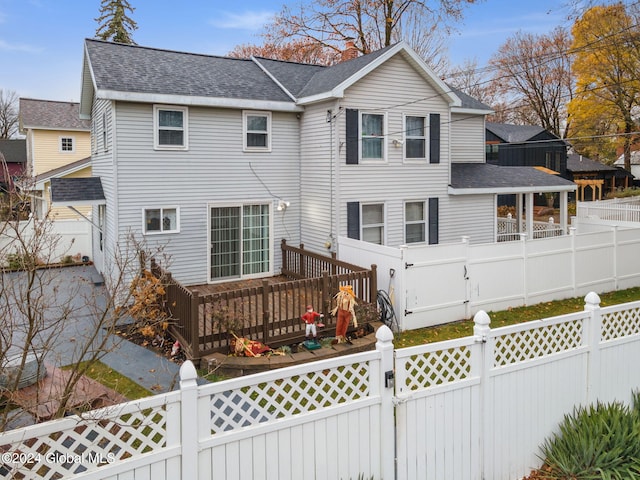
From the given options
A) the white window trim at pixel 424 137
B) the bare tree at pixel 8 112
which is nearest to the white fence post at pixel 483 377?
the white window trim at pixel 424 137

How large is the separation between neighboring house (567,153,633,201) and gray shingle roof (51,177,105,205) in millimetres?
32419

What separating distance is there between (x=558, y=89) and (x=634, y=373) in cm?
4004

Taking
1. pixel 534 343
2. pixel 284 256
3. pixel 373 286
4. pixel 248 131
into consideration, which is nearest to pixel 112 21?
pixel 248 131

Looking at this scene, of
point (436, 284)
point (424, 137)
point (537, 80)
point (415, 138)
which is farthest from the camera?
point (537, 80)

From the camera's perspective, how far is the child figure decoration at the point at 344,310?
8227 millimetres

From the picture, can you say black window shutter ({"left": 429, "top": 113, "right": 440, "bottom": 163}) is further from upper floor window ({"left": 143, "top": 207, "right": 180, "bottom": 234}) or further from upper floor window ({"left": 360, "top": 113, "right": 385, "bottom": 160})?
upper floor window ({"left": 143, "top": 207, "right": 180, "bottom": 234})

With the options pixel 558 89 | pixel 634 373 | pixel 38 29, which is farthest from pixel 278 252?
pixel 558 89

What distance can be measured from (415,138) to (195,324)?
8.76m

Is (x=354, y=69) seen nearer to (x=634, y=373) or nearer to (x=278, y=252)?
(x=278, y=252)

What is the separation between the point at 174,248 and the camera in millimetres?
12172

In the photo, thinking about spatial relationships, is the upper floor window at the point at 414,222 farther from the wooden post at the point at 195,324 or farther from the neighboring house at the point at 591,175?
the neighboring house at the point at 591,175

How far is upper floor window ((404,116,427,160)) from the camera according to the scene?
44.4 feet

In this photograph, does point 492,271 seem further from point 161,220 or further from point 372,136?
point 161,220

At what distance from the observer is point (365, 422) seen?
4.39 metres
